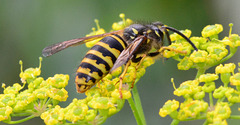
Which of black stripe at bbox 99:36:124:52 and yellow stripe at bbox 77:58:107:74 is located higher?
black stripe at bbox 99:36:124:52

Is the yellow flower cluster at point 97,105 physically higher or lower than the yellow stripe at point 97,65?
lower

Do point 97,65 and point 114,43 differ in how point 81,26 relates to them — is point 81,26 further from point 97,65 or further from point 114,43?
point 97,65

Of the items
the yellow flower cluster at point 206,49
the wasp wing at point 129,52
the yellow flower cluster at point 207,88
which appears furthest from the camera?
the yellow flower cluster at point 206,49

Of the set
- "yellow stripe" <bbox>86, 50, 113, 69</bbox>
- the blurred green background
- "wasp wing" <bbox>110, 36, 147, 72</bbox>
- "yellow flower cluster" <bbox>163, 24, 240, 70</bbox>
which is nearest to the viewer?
"wasp wing" <bbox>110, 36, 147, 72</bbox>

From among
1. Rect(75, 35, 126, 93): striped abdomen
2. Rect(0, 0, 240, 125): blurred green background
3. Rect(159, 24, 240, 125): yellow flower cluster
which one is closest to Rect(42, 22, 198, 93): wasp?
Rect(75, 35, 126, 93): striped abdomen

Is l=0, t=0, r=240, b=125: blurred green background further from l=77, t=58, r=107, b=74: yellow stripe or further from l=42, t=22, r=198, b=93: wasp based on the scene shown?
l=77, t=58, r=107, b=74: yellow stripe

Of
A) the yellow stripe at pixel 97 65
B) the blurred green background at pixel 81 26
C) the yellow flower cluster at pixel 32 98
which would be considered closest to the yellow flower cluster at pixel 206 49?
the yellow stripe at pixel 97 65

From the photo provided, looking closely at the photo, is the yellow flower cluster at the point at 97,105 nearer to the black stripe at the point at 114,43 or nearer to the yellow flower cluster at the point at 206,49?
the black stripe at the point at 114,43

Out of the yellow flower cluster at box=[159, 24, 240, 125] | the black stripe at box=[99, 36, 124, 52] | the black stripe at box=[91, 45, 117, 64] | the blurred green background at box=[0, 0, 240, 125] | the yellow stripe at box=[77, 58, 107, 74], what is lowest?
the yellow flower cluster at box=[159, 24, 240, 125]

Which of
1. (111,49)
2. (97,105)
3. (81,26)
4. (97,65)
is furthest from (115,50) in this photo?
(81,26)
